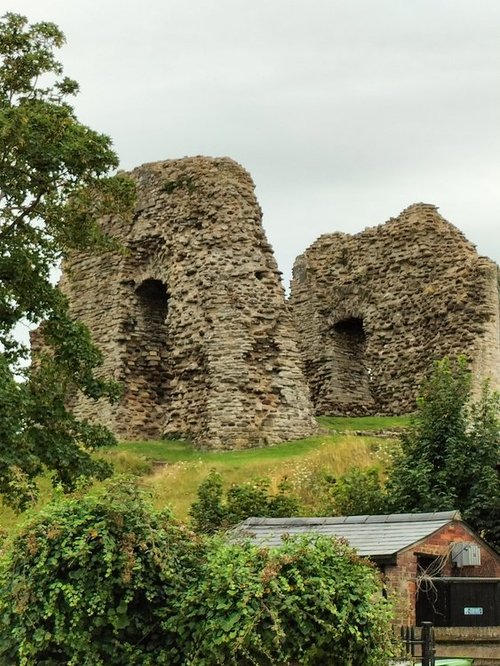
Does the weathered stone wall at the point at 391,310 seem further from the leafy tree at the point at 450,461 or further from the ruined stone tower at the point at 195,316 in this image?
the leafy tree at the point at 450,461

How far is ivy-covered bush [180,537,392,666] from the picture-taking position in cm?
1049

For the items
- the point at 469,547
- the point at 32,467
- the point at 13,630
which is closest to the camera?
the point at 13,630

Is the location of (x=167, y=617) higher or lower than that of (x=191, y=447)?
lower

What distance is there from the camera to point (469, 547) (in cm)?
1537

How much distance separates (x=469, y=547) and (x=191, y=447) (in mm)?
12023

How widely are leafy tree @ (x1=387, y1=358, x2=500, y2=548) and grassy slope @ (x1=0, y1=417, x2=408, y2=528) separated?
2271 mm

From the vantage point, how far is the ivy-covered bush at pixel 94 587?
35.7ft

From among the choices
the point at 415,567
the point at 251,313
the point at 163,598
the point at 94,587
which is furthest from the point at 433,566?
the point at 251,313

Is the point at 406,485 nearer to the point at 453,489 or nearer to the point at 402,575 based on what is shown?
the point at 453,489

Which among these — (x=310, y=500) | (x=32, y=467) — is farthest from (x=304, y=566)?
(x=310, y=500)

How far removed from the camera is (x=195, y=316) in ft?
90.7

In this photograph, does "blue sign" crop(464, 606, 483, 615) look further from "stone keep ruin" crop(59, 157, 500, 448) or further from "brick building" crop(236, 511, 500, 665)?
"stone keep ruin" crop(59, 157, 500, 448)

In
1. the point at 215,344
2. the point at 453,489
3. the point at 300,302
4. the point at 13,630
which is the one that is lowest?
the point at 13,630

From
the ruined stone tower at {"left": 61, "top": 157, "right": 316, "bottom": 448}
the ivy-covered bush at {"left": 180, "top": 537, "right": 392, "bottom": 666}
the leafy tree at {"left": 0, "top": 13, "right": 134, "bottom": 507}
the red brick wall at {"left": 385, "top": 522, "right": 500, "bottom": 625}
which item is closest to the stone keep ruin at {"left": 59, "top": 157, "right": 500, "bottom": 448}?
the ruined stone tower at {"left": 61, "top": 157, "right": 316, "bottom": 448}
